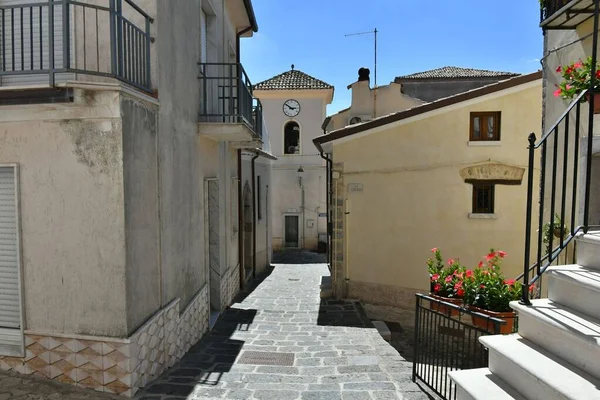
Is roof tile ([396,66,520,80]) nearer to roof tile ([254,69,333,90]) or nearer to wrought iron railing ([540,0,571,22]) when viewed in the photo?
roof tile ([254,69,333,90])

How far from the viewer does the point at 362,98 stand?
18.2 m

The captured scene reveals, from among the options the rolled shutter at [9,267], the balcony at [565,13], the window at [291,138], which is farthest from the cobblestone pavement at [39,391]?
the window at [291,138]

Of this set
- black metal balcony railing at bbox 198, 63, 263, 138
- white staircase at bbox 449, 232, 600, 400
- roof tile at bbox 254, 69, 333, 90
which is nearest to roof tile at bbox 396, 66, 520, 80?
roof tile at bbox 254, 69, 333, 90

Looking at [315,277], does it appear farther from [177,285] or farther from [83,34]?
[83,34]

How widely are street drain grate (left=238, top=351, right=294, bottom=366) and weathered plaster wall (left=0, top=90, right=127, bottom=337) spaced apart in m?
2.33

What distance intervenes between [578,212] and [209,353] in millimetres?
5612

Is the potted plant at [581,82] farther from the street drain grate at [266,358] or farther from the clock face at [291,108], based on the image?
the clock face at [291,108]

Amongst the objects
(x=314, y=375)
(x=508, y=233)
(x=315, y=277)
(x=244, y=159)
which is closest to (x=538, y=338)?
(x=314, y=375)

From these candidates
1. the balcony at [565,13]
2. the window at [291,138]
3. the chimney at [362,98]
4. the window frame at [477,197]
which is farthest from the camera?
the window at [291,138]

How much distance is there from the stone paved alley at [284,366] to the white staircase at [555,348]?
5.59 ft

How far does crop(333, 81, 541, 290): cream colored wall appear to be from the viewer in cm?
1039

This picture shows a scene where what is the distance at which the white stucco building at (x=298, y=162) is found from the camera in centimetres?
2366

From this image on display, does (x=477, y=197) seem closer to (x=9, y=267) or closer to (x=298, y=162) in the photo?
(x=9, y=267)

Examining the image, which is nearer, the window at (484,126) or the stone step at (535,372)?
the stone step at (535,372)
